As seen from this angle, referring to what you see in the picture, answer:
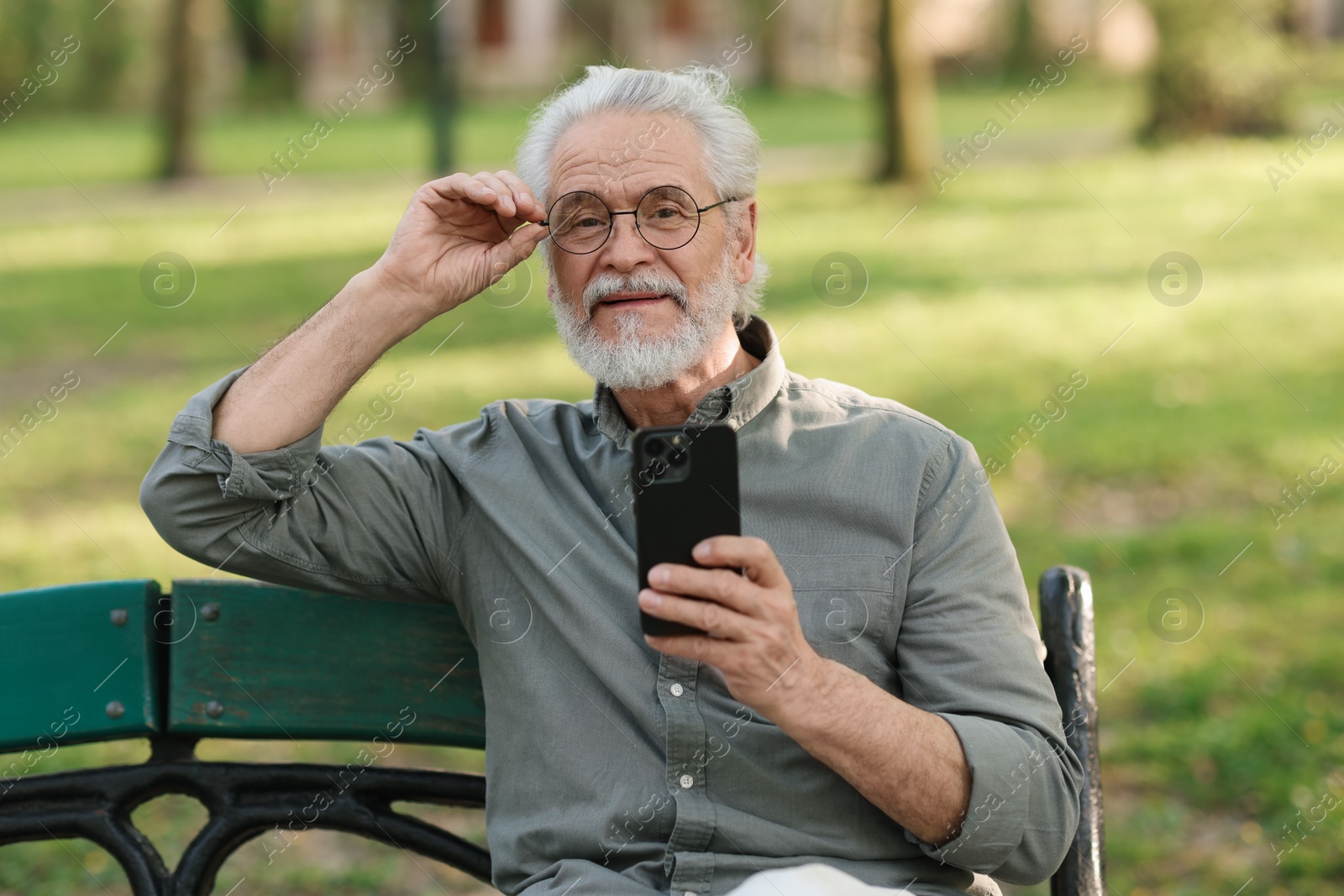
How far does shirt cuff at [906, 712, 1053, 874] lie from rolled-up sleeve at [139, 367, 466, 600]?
1086 mm

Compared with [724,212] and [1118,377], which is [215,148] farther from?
[724,212]

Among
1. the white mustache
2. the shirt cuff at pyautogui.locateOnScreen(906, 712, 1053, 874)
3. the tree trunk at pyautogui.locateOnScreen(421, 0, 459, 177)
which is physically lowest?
the shirt cuff at pyautogui.locateOnScreen(906, 712, 1053, 874)

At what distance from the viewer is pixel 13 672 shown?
2.74m

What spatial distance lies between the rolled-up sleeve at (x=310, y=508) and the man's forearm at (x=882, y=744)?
89cm

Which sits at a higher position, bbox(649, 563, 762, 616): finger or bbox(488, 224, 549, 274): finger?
bbox(488, 224, 549, 274): finger

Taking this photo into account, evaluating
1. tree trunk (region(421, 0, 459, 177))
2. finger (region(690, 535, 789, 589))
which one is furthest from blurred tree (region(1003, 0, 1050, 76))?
finger (region(690, 535, 789, 589))

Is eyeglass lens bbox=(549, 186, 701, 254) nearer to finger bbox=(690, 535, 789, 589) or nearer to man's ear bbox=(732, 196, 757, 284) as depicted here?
man's ear bbox=(732, 196, 757, 284)

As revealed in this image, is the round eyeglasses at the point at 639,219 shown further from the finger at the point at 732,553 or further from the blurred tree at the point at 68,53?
the blurred tree at the point at 68,53

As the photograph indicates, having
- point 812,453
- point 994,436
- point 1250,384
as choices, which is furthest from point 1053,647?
point 1250,384

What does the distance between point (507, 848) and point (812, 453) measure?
938mm

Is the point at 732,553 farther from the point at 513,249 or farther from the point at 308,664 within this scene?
the point at 308,664

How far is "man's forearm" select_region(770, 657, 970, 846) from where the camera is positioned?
223cm

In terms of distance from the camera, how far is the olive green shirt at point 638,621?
244 centimetres

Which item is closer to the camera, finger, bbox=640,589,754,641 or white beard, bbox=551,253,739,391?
finger, bbox=640,589,754,641
